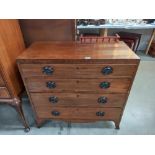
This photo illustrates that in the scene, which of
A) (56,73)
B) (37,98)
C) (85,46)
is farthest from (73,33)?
(37,98)

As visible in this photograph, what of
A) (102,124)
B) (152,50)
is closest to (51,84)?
(102,124)

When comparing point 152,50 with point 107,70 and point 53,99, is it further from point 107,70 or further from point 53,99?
point 53,99

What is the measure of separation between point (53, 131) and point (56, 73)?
0.76 meters

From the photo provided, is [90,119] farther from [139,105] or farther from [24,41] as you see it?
[24,41]

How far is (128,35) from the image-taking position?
2.97 m

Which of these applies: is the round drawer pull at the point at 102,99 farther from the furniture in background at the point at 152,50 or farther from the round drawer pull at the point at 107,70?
the furniture in background at the point at 152,50

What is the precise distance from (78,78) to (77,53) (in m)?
0.19

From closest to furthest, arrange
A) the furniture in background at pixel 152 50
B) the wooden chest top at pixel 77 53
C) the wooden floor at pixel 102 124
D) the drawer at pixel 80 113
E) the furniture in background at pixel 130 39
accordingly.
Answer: the wooden chest top at pixel 77 53
the drawer at pixel 80 113
the wooden floor at pixel 102 124
the furniture in background at pixel 130 39
the furniture in background at pixel 152 50

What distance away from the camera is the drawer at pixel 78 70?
1008mm

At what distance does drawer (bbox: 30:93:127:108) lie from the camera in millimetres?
1223

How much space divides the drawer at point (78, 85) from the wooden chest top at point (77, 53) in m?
0.18

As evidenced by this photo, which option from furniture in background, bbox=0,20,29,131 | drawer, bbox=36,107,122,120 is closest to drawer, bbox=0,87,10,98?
furniture in background, bbox=0,20,29,131

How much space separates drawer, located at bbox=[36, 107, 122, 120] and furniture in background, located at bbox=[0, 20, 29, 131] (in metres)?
0.24

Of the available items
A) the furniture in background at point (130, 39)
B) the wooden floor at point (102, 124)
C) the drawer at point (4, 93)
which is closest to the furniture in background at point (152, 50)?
the furniture in background at point (130, 39)
